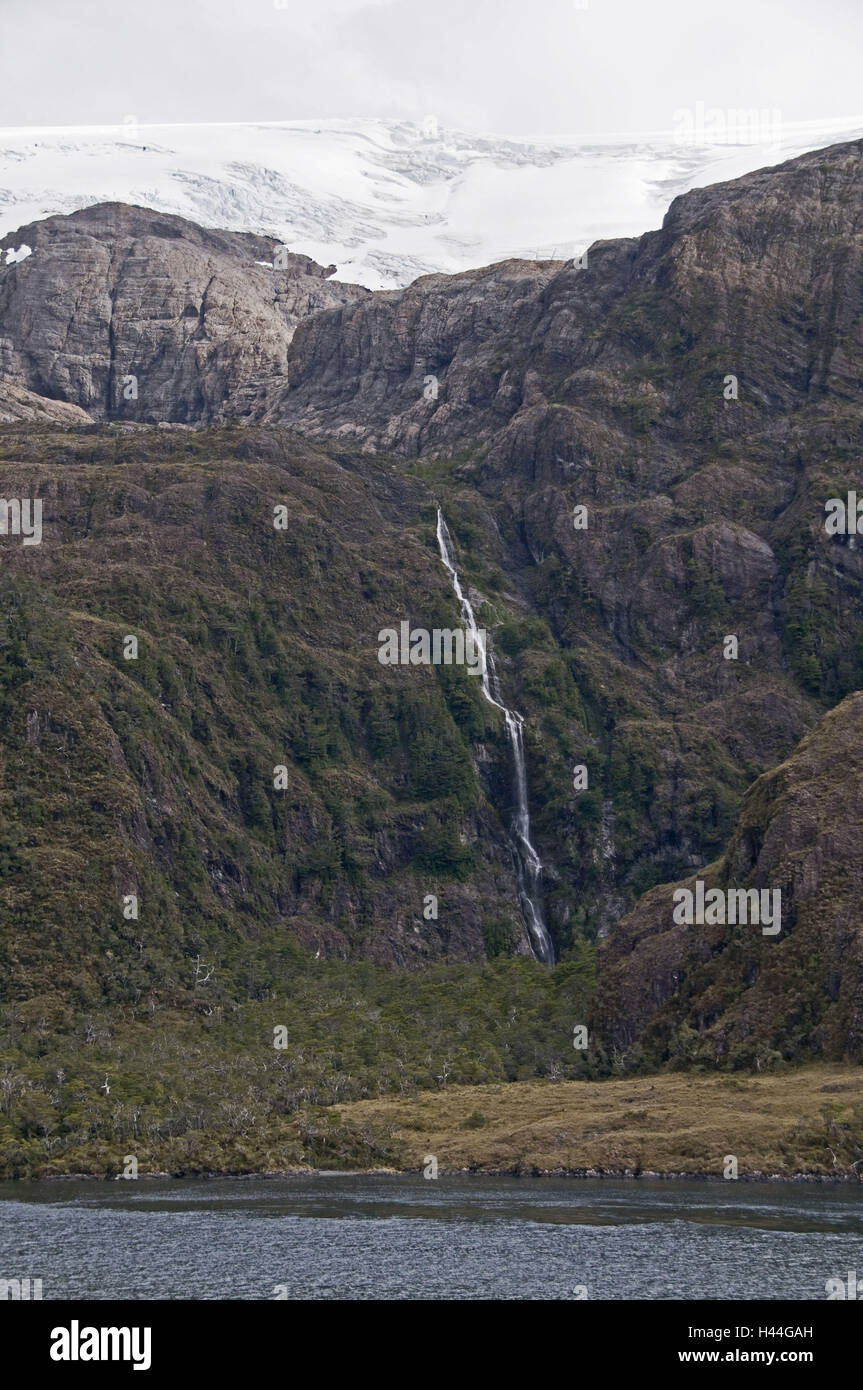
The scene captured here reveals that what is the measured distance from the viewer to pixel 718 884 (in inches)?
7766

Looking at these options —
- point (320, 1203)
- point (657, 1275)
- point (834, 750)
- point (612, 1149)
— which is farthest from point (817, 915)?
point (657, 1275)

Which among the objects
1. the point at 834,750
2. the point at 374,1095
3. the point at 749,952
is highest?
the point at 834,750

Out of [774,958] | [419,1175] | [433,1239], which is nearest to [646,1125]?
[419,1175]

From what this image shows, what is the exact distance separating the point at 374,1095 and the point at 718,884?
44026 millimetres

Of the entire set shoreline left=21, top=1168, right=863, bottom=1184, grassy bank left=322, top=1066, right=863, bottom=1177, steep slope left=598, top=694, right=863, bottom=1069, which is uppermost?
steep slope left=598, top=694, right=863, bottom=1069

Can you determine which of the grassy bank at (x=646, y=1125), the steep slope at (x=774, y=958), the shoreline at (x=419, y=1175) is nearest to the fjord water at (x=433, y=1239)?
the shoreline at (x=419, y=1175)

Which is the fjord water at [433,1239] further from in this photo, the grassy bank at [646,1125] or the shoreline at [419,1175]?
the grassy bank at [646,1125]

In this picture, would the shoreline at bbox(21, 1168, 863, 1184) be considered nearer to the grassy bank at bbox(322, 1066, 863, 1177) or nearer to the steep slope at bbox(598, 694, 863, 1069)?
the grassy bank at bbox(322, 1066, 863, 1177)

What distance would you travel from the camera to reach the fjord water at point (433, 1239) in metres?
99.0

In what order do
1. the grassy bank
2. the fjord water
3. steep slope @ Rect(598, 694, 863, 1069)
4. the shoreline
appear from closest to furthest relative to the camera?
the fjord water < the shoreline < the grassy bank < steep slope @ Rect(598, 694, 863, 1069)

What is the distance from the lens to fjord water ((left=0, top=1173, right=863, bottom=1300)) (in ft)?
325

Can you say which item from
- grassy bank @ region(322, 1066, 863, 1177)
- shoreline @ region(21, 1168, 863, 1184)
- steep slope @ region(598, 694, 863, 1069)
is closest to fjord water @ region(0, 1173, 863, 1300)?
shoreline @ region(21, 1168, 863, 1184)

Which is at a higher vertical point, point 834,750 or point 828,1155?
point 834,750
